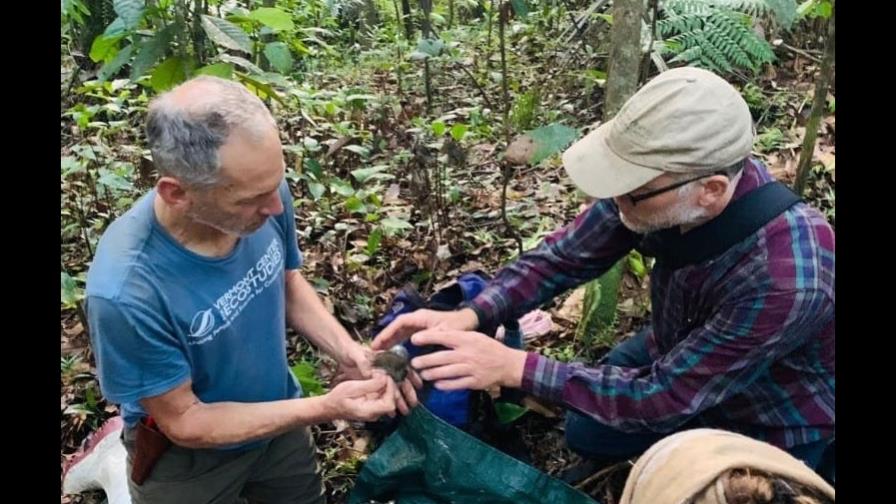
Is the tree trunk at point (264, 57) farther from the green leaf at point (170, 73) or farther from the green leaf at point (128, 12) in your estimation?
the green leaf at point (128, 12)

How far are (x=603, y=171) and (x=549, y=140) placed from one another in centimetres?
101

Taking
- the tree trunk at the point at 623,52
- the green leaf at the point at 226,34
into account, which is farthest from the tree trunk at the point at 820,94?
the green leaf at the point at 226,34

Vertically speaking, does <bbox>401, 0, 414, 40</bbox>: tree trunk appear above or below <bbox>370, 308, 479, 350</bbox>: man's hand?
below

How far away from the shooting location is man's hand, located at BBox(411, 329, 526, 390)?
233 centimetres

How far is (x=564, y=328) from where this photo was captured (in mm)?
3750

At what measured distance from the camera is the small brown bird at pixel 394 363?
2438 mm

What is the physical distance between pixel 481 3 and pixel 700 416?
7884 millimetres

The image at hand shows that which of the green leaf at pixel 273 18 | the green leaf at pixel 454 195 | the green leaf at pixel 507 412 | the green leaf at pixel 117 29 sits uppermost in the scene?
the green leaf at pixel 117 29

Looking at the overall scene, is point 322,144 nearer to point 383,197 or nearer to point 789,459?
point 383,197

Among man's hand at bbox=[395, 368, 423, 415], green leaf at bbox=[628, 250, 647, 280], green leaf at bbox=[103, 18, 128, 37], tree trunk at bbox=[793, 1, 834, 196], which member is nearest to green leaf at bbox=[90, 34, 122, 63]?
green leaf at bbox=[103, 18, 128, 37]

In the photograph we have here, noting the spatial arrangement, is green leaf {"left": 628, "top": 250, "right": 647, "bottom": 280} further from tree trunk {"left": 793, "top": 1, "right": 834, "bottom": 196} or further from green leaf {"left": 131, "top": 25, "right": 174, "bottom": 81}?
green leaf {"left": 131, "top": 25, "right": 174, "bottom": 81}

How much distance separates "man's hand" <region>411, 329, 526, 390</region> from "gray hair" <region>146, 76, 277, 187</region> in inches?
35.5

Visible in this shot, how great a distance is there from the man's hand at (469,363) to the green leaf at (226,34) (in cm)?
155
